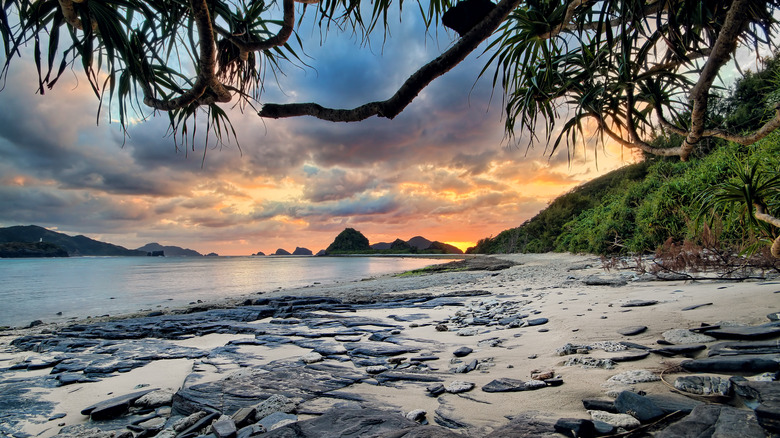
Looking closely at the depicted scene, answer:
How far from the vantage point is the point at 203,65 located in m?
2.28

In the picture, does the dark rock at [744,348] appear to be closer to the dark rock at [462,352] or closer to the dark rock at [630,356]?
the dark rock at [630,356]

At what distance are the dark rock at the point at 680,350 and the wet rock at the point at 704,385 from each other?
19.2 inches

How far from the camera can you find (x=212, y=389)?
2326 mm

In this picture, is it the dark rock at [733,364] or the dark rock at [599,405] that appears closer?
the dark rock at [599,405]

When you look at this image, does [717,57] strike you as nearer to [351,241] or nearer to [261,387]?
[261,387]

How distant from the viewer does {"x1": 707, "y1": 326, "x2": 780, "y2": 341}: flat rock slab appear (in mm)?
1973

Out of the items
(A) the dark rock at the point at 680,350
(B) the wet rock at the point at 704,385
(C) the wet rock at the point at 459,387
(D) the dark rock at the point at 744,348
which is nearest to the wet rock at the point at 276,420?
(C) the wet rock at the point at 459,387

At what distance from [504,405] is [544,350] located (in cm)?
110

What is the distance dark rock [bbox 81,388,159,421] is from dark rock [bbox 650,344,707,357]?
10.5 ft

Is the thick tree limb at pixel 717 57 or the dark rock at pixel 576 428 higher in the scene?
the thick tree limb at pixel 717 57

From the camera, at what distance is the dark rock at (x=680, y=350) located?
79.7 inches

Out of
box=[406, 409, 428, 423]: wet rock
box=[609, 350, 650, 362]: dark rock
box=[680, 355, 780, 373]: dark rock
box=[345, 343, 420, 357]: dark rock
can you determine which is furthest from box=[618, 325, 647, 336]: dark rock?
box=[406, 409, 428, 423]: wet rock

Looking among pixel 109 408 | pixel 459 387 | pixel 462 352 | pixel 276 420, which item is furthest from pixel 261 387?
pixel 462 352

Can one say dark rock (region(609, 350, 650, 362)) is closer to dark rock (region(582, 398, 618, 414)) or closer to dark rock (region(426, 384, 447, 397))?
dark rock (region(582, 398, 618, 414))
